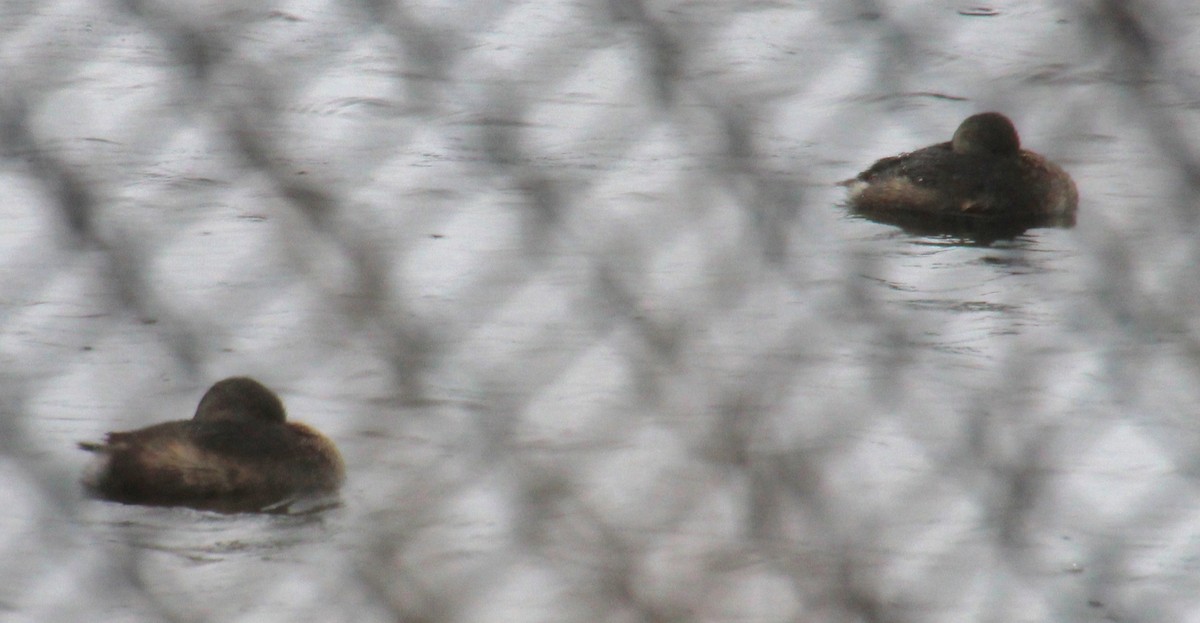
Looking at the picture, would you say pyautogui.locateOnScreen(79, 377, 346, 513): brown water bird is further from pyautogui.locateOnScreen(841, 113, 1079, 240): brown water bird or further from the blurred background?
pyautogui.locateOnScreen(841, 113, 1079, 240): brown water bird

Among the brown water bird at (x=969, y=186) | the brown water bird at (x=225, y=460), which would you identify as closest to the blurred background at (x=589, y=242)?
the brown water bird at (x=225, y=460)

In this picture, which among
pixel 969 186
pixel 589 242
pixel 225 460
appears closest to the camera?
pixel 589 242

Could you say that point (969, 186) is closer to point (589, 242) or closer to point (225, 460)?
point (225, 460)

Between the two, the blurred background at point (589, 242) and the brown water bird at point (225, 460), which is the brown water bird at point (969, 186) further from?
the blurred background at point (589, 242)

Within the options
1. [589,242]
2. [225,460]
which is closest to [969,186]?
[225,460]

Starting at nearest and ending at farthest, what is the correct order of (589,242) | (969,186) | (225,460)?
1. (589,242)
2. (225,460)
3. (969,186)

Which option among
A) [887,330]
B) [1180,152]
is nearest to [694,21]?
[887,330]

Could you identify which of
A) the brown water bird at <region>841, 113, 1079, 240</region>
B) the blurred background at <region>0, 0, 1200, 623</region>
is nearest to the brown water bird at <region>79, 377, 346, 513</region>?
the blurred background at <region>0, 0, 1200, 623</region>

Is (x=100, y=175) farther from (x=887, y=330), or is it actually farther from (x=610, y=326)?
(x=887, y=330)
